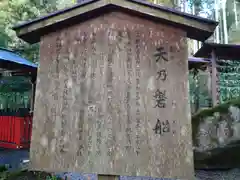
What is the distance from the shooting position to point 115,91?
138 inches

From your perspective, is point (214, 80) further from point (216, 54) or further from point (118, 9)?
point (118, 9)

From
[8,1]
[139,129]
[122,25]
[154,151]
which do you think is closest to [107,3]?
[122,25]

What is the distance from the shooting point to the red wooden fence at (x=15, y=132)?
7.46 m

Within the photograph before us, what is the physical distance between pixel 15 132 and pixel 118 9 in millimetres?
5915

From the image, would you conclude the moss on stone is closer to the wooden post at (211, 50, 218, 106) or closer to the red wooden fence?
the wooden post at (211, 50, 218, 106)

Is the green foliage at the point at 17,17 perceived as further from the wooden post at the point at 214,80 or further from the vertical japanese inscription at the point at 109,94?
the vertical japanese inscription at the point at 109,94

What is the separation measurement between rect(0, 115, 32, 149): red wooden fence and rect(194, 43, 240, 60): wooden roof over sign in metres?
7.78

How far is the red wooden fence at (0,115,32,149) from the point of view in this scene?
7.46 m

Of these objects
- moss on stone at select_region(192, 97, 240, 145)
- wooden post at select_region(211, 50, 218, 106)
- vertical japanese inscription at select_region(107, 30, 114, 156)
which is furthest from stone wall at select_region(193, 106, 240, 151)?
vertical japanese inscription at select_region(107, 30, 114, 156)

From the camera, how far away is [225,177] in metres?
6.25

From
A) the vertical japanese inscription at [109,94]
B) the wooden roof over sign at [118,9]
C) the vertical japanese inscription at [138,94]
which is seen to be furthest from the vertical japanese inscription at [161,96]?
the vertical japanese inscription at [109,94]

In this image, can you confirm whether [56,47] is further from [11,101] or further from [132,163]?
[11,101]

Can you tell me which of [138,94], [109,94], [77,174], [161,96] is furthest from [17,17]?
[161,96]

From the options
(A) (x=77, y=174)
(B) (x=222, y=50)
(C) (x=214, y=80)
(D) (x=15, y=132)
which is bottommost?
(A) (x=77, y=174)
